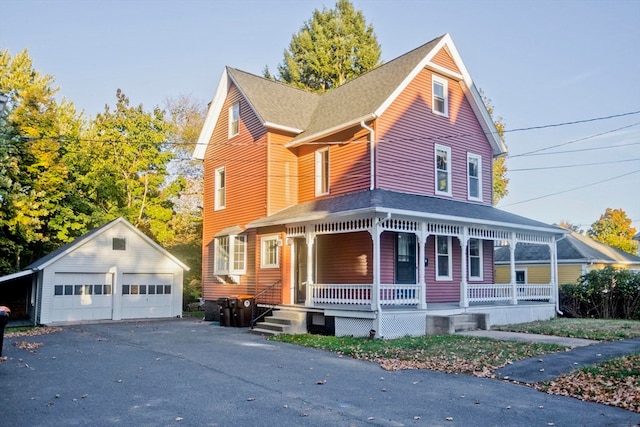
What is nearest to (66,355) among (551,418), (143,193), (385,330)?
(385,330)

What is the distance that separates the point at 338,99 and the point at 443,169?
496 cm

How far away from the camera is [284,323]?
16219mm

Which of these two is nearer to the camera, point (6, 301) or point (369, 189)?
point (369, 189)

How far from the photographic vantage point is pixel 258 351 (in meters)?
12.6

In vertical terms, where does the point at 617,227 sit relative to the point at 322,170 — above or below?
above

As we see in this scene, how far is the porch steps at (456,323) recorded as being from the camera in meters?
15.1

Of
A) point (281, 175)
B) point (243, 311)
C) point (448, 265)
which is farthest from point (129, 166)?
point (448, 265)

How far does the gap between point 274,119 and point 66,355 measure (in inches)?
415

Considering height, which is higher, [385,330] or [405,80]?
[405,80]

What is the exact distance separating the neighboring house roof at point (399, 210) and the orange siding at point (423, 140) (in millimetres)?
625

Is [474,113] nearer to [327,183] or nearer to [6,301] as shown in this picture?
[327,183]

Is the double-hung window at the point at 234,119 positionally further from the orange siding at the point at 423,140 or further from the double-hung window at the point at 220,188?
the orange siding at the point at 423,140

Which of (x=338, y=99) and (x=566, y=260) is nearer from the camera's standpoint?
(x=338, y=99)

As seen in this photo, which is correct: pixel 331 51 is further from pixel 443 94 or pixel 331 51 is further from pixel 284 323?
pixel 284 323
